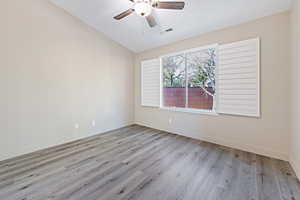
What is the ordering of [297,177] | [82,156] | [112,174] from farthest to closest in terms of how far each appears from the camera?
[82,156] < [112,174] < [297,177]

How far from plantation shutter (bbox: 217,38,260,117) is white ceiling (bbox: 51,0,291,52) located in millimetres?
501

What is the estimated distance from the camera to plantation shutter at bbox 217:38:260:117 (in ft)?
8.85

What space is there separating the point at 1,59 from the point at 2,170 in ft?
5.95

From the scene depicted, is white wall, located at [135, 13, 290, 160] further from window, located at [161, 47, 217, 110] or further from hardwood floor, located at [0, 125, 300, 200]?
window, located at [161, 47, 217, 110]

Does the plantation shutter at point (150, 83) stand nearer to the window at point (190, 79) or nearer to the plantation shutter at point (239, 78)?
the window at point (190, 79)

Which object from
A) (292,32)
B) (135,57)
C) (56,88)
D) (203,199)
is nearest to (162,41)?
(135,57)

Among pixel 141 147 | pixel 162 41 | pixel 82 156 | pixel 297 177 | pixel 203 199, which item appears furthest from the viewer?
pixel 162 41

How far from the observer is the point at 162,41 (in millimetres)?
4004

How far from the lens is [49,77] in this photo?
3.10 meters

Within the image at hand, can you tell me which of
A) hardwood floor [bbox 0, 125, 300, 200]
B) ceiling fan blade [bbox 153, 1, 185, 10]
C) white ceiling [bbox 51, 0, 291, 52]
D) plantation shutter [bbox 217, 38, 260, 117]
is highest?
white ceiling [bbox 51, 0, 291, 52]

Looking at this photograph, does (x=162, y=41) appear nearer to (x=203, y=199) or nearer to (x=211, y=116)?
(x=211, y=116)

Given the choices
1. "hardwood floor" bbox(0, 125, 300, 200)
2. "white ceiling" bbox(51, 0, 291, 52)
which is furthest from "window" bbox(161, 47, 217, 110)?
"hardwood floor" bbox(0, 125, 300, 200)

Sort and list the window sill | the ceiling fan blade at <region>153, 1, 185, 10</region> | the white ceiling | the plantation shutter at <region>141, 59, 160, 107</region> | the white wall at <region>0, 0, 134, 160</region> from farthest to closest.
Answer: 1. the plantation shutter at <region>141, 59, 160, 107</region>
2. the window sill
3. the white wall at <region>0, 0, 134, 160</region>
4. the white ceiling
5. the ceiling fan blade at <region>153, 1, 185, 10</region>

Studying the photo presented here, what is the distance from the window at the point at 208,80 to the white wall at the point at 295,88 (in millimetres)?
487
